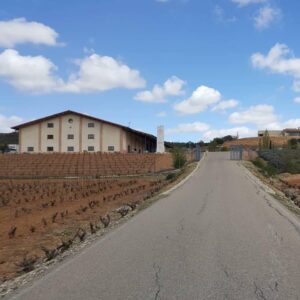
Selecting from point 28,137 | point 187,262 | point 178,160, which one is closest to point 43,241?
point 187,262

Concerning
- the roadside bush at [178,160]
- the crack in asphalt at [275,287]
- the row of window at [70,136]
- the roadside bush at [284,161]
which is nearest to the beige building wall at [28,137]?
the row of window at [70,136]

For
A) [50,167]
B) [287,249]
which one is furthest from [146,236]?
[50,167]

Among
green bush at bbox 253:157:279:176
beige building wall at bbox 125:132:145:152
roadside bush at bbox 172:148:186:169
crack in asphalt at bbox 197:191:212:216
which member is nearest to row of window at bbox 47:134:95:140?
beige building wall at bbox 125:132:145:152

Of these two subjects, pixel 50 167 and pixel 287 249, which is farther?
pixel 50 167

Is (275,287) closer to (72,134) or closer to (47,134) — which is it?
(72,134)

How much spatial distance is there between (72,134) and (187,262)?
74568mm

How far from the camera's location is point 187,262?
28.3 ft

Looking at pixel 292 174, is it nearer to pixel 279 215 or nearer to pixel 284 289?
pixel 279 215

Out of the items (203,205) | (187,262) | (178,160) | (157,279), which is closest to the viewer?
(157,279)

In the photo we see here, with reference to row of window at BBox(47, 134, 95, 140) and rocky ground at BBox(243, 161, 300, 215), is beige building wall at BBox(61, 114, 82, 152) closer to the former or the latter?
row of window at BBox(47, 134, 95, 140)

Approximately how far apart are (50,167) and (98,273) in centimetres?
5550

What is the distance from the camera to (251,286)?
7.07 metres

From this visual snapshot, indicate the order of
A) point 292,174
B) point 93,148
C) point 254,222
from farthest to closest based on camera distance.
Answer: point 93,148 < point 292,174 < point 254,222

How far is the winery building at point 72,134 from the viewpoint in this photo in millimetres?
81125
